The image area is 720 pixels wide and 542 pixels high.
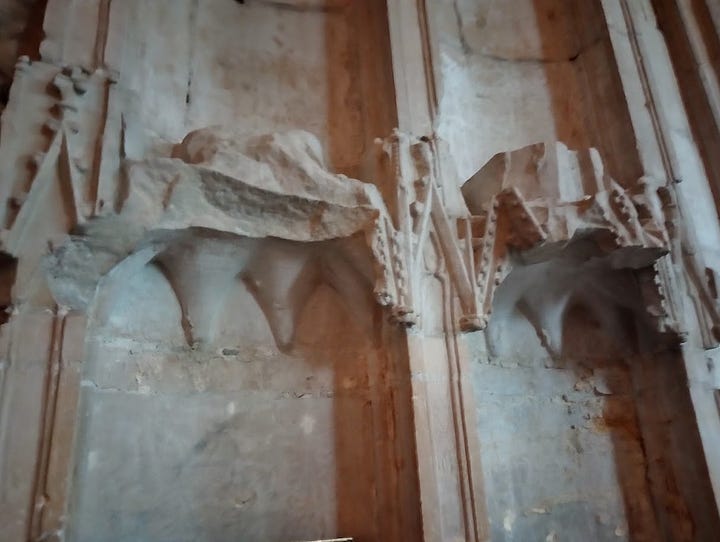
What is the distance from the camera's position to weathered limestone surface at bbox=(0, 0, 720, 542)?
287 cm

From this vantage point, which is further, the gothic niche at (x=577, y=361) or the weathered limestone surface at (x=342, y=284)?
the gothic niche at (x=577, y=361)

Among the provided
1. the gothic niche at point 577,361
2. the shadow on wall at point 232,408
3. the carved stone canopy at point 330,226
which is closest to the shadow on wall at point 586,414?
the gothic niche at point 577,361

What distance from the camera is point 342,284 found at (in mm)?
3613

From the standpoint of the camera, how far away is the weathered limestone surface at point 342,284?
2865 millimetres

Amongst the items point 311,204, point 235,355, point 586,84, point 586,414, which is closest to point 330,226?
point 311,204

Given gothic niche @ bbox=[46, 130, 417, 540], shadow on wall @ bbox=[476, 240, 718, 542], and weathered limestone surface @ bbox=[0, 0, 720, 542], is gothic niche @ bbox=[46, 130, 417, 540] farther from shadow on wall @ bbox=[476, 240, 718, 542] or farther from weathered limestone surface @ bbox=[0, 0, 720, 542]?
shadow on wall @ bbox=[476, 240, 718, 542]

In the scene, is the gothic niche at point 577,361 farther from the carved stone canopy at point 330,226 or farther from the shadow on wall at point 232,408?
the shadow on wall at point 232,408

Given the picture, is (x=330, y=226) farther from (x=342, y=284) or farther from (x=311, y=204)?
(x=342, y=284)

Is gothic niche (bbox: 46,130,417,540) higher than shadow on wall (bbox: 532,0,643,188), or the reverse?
shadow on wall (bbox: 532,0,643,188)

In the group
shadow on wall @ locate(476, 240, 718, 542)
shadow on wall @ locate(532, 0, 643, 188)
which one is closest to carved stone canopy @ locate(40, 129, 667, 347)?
shadow on wall @ locate(476, 240, 718, 542)

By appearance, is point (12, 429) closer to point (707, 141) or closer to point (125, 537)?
point (125, 537)

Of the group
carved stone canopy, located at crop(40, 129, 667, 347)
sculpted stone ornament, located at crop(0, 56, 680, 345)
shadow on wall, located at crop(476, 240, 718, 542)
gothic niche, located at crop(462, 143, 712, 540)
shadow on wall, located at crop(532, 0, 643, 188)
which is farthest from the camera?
shadow on wall, located at crop(532, 0, 643, 188)

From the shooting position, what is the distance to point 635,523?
390 cm

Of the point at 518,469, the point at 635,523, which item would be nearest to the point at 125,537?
the point at 518,469
